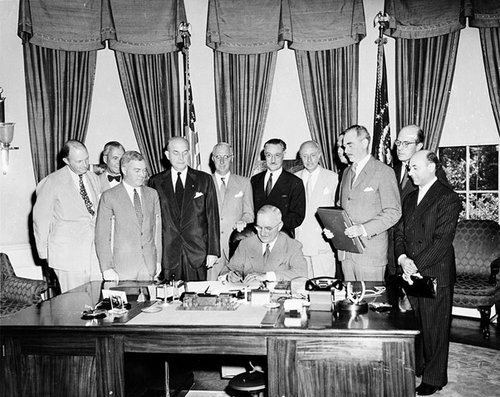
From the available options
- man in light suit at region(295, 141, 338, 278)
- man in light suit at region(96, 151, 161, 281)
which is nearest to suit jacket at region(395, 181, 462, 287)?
man in light suit at region(295, 141, 338, 278)

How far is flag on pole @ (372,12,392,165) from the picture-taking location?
20.4ft

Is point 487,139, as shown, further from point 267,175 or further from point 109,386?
point 109,386

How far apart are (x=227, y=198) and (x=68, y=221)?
1.52m

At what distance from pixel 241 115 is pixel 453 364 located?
4097mm

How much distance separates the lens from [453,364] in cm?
442

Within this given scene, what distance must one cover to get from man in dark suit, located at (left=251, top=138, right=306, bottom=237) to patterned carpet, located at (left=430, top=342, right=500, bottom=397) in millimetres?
1768

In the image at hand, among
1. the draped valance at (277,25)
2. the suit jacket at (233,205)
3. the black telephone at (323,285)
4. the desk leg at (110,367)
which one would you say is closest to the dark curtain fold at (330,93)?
the draped valance at (277,25)

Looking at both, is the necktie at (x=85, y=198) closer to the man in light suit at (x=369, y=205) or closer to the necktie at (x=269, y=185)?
the necktie at (x=269, y=185)

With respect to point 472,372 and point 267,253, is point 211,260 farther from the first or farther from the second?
point 472,372

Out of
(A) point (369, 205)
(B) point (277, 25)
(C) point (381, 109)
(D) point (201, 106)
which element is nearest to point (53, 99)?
(D) point (201, 106)

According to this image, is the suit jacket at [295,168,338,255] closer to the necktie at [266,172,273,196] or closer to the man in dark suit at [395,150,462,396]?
the necktie at [266,172,273,196]

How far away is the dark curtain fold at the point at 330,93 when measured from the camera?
21.7 feet

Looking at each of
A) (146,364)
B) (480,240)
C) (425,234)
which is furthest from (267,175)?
(480,240)

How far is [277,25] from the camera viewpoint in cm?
676
